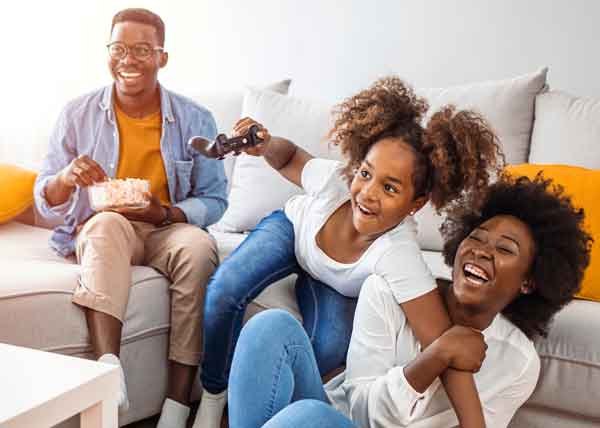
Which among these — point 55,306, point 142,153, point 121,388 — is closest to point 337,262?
point 121,388

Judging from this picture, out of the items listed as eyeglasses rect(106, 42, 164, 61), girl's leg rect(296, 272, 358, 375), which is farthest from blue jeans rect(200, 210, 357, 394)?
eyeglasses rect(106, 42, 164, 61)

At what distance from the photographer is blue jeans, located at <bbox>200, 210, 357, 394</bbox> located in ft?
5.26

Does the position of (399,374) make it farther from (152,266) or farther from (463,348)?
(152,266)

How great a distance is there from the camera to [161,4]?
2.95 meters

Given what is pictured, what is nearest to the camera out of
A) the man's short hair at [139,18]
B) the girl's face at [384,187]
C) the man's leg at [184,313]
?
the girl's face at [384,187]

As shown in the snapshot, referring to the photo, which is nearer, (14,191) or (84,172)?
(84,172)

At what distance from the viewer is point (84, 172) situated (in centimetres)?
177

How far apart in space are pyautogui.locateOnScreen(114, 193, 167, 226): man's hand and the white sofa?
0.49 feet

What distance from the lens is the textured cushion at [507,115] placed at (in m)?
2.03

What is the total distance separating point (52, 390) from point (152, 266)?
0.80 m

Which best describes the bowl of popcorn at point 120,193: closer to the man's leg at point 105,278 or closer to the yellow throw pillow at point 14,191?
the man's leg at point 105,278

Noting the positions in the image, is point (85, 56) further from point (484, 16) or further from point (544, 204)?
point (544, 204)

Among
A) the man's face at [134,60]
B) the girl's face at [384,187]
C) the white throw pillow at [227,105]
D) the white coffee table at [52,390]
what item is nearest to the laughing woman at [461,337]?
the girl's face at [384,187]

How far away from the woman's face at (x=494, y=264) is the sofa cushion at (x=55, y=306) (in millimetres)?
733
